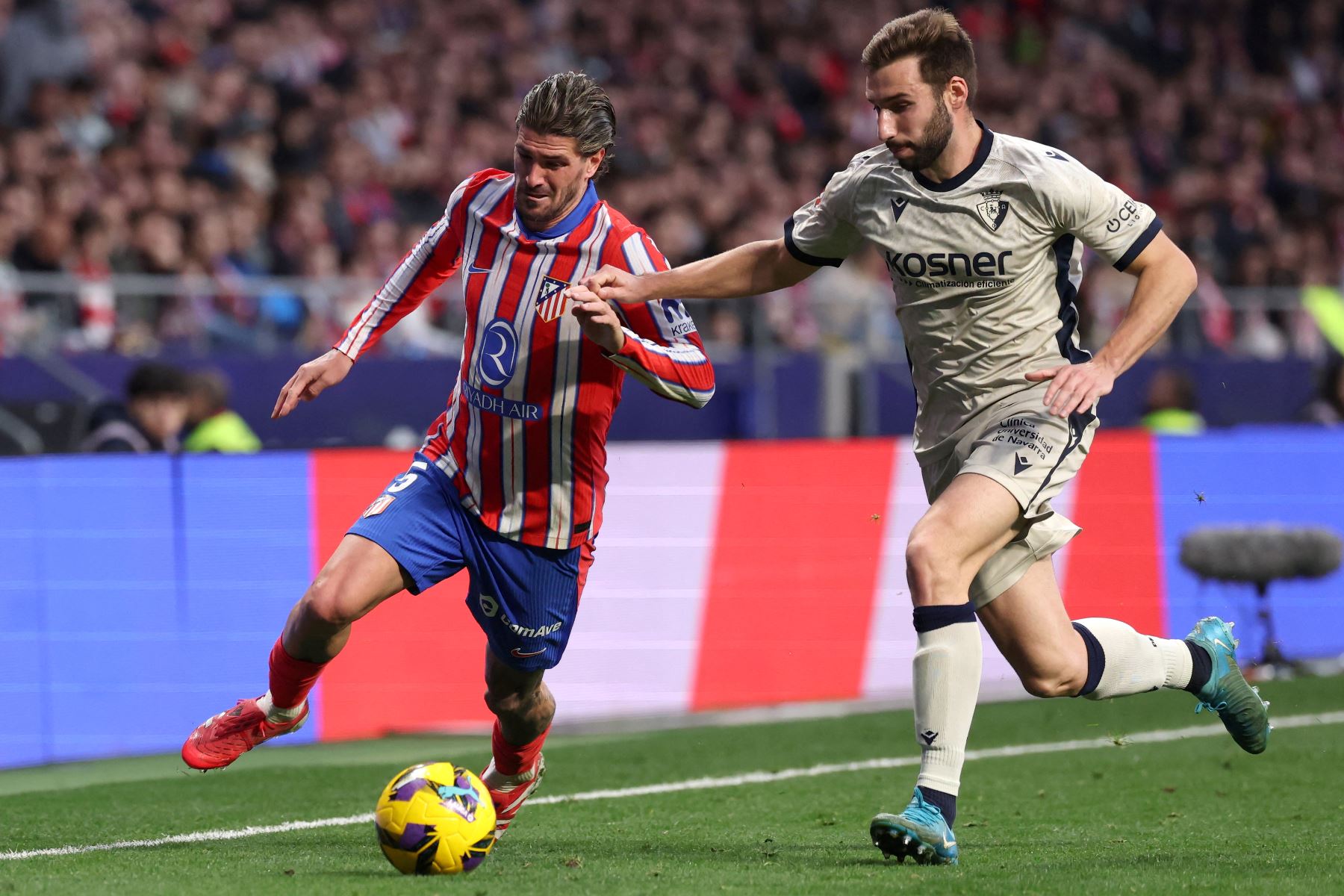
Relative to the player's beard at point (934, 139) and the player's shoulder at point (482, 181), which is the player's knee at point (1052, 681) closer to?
the player's beard at point (934, 139)

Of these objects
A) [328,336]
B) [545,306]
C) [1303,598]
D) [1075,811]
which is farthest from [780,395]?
[545,306]

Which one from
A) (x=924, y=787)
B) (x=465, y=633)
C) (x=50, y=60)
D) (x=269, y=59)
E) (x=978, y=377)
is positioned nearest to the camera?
(x=924, y=787)

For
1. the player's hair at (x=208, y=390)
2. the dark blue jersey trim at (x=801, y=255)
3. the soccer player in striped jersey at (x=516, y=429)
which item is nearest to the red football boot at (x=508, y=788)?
the soccer player in striped jersey at (x=516, y=429)

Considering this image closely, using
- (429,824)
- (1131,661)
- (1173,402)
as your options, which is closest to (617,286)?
(429,824)

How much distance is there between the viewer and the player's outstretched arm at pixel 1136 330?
4.95 meters

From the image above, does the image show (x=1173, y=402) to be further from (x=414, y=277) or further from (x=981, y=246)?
(x=414, y=277)

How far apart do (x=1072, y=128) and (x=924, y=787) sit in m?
16.6

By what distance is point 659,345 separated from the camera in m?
5.34

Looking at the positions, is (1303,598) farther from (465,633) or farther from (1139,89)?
(1139,89)

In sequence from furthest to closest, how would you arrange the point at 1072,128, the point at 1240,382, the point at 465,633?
the point at 1072,128 → the point at 1240,382 → the point at 465,633

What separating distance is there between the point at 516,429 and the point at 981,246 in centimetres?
144

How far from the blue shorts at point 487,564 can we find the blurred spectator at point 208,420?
14.7 ft

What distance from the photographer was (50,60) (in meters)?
13.8

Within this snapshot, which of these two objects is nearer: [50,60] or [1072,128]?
[50,60]
